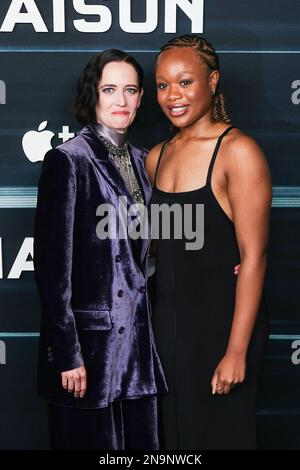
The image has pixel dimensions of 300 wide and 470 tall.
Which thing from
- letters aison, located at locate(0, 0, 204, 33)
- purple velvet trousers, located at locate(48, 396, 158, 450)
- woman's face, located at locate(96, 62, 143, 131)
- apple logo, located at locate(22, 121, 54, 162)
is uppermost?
letters aison, located at locate(0, 0, 204, 33)

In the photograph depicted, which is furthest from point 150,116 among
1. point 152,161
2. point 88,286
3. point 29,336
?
point 29,336

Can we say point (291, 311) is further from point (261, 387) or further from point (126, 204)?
point (126, 204)

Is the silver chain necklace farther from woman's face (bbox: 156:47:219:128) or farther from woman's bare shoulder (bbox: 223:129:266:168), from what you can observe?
woman's bare shoulder (bbox: 223:129:266:168)

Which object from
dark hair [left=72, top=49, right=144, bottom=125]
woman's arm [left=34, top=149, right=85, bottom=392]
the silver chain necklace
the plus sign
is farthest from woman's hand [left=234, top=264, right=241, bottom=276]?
the plus sign

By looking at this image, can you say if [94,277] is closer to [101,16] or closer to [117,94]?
[117,94]

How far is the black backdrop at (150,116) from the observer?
2.04 m

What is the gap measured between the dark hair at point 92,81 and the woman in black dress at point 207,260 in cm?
11

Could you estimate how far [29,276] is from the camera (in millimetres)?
2197

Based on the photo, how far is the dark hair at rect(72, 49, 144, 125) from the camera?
172 cm

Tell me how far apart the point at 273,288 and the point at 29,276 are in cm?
88

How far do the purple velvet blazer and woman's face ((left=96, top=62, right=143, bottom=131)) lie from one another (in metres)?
0.07

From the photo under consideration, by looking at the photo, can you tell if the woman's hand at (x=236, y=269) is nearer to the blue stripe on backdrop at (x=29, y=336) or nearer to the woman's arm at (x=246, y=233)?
the woman's arm at (x=246, y=233)

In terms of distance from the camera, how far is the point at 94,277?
5.51 feet
